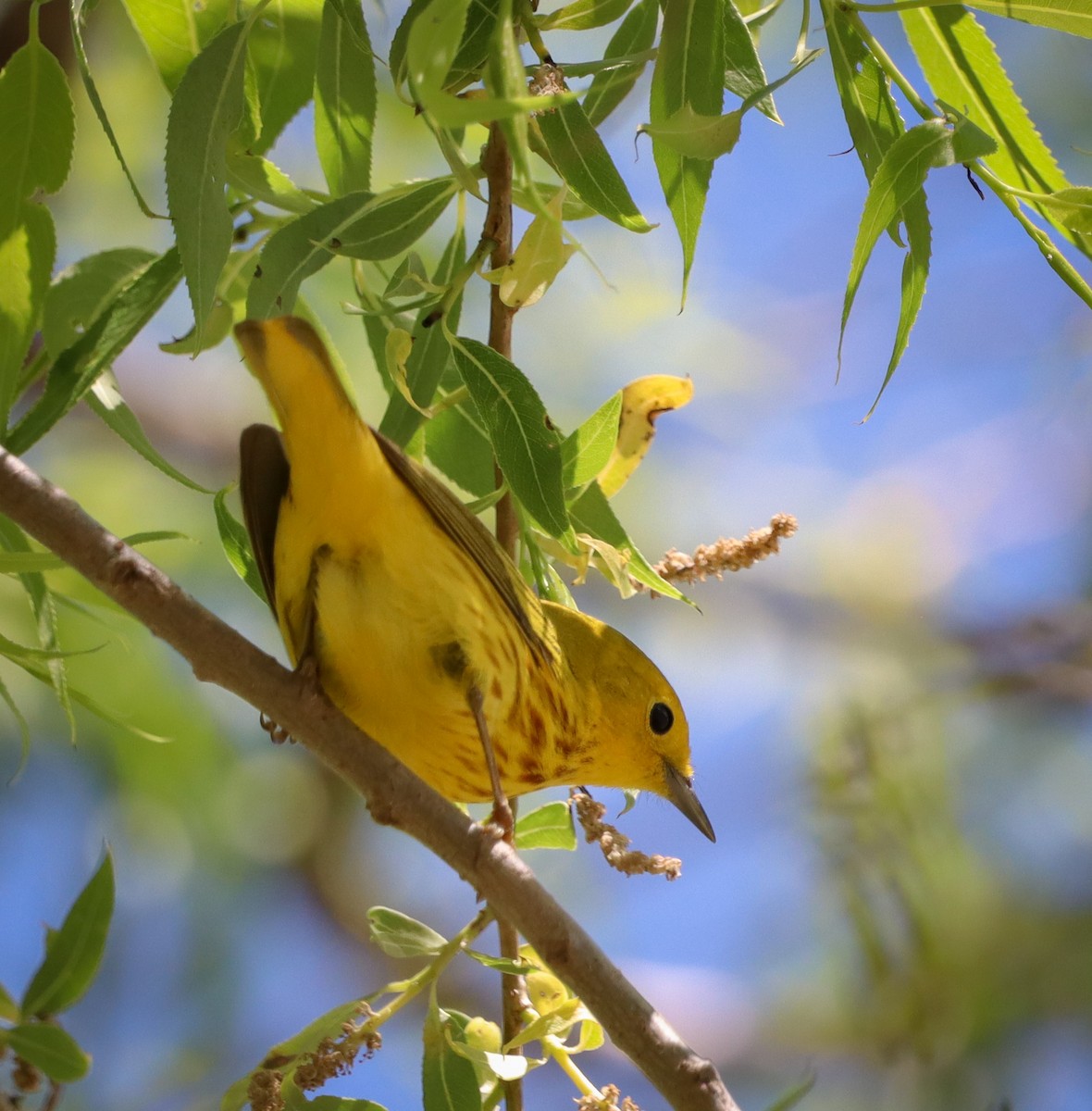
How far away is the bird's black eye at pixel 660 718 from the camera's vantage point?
297cm

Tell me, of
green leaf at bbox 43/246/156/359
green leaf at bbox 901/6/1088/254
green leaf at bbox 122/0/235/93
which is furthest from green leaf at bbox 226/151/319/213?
green leaf at bbox 901/6/1088/254

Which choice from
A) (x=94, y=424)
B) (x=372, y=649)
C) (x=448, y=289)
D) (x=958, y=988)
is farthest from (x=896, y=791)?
(x=94, y=424)

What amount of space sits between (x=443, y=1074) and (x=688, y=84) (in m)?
1.50

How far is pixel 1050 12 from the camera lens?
1826mm

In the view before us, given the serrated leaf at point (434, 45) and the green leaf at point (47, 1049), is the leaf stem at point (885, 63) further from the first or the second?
the green leaf at point (47, 1049)

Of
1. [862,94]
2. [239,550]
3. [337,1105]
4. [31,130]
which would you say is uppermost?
[31,130]

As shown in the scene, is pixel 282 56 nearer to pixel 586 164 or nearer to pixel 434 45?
pixel 586 164

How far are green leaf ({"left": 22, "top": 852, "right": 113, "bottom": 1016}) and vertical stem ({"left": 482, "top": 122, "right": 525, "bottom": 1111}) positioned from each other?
58cm

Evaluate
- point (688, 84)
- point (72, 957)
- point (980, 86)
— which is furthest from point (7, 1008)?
point (980, 86)

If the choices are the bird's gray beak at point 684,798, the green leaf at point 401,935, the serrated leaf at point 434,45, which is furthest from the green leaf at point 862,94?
the bird's gray beak at point 684,798

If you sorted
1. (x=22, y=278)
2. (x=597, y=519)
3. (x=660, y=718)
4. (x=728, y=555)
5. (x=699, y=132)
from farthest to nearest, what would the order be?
(x=660, y=718) → (x=597, y=519) → (x=728, y=555) → (x=22, y=278) → (x=699, y=132)

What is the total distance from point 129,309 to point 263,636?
371 centimetres

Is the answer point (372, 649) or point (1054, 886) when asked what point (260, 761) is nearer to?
point (1054, 886)

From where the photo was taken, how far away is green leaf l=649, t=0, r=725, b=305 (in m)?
1.73
